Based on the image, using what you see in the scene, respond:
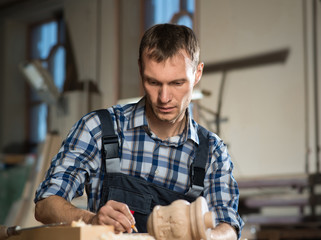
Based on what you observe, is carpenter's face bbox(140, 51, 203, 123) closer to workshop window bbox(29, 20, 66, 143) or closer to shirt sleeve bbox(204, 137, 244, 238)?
shirt sleeve bbox(204, 137, 244, 238)

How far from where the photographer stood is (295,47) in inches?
230

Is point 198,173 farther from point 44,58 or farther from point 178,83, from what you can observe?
point 44,58

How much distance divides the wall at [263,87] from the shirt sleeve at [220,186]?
13.1 feet

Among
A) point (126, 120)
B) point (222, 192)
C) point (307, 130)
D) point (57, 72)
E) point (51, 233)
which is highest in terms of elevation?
point (57, 72)

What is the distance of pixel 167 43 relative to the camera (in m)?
1.70

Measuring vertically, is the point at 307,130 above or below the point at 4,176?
above

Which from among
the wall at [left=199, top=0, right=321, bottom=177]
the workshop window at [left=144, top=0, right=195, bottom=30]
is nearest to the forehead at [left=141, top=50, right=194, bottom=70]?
the wall at [left=199, top=0, right=321, bottom=177]

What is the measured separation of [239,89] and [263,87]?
1.10 ft

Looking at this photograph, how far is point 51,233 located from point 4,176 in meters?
6.35

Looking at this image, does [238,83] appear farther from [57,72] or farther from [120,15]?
[57,72]

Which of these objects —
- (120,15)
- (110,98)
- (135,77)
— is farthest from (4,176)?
(120,15)

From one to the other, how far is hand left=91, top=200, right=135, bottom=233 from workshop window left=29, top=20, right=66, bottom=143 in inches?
307

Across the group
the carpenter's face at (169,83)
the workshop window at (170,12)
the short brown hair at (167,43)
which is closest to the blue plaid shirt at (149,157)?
the carpenter's face at (169,83)

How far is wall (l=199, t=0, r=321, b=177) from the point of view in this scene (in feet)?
18.9
